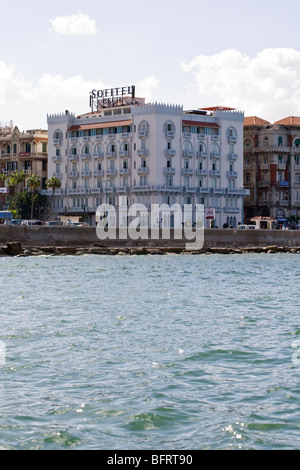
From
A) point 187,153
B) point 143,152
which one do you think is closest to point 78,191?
point 143,152

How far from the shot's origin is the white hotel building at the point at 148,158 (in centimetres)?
11138

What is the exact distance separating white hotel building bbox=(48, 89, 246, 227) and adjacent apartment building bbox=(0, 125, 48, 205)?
506 cm

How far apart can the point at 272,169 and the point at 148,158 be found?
21757mm

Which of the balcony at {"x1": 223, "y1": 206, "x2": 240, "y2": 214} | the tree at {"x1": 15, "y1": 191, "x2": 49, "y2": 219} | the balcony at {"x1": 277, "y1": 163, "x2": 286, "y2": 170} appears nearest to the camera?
the balcony at {"x1": 223, "y1": 206, "x2": 240, "y2": 214}

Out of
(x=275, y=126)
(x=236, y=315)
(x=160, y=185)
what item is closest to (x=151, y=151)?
(x=160, y=185)

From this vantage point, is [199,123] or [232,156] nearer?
[199,123]

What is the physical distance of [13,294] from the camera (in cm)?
3516

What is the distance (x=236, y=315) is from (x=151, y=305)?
415 centimetres

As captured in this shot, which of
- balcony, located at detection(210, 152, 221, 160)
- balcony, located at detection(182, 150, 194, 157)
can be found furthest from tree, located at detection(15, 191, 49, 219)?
balcony, located at detection(210, 152, 221, 160)

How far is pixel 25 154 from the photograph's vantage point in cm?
12469

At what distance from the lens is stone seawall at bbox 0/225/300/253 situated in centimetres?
7381

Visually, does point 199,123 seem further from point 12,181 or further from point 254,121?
point 12,181
